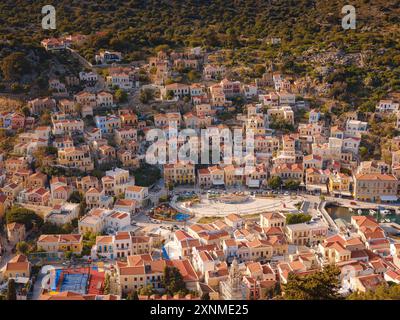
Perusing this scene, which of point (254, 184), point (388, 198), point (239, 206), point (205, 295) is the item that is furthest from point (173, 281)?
point (388, 198)

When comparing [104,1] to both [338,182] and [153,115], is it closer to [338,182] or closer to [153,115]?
[153,115]

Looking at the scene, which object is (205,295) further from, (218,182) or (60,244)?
(218,182)

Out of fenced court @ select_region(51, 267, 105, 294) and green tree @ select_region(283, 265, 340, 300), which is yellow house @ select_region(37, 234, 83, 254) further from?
green tree @ select_region(283, 265, 340, 300)

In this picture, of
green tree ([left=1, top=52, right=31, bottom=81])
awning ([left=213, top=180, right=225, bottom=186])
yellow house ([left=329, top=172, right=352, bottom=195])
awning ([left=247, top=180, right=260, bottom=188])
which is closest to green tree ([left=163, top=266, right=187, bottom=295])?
awning ([left=213, top=180, right=225, bottom=186])

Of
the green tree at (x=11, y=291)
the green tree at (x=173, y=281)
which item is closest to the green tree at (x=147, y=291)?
the green tree at (x=173, y=281)

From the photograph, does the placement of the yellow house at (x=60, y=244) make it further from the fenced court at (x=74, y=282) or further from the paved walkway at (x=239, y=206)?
the paved walkway at (x=239, y=206)
